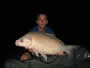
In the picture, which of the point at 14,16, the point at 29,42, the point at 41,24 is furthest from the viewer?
the point at 14,16

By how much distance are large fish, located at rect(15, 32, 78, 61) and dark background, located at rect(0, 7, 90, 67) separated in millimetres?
2299

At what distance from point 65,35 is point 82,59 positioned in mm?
2559

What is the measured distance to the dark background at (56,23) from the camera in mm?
3527

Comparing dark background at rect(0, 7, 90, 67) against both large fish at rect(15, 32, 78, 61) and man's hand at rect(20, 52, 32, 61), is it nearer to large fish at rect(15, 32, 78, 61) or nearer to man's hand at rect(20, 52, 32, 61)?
man's hand at rect(20, 52, 32, 61)

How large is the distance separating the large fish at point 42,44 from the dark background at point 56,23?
90.5 inches

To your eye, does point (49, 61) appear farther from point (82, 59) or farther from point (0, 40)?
point (0, 40)

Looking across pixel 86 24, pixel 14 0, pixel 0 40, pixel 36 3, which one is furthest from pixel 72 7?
pixel 0 40

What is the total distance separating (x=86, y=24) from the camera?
3.60 m

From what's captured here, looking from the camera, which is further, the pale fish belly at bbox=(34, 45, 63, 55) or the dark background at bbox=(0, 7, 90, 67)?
the dark background at bbox=(0, 7, 90, 67)

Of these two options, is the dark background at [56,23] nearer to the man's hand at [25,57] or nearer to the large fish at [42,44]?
the man's hand at [25,57]

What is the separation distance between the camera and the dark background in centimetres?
353

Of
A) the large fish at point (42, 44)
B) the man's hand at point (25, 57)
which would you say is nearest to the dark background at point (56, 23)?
the man's hand at point (25, 57)

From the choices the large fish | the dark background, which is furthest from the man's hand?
the dark background

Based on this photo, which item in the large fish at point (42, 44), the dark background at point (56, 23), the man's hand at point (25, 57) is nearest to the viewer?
the large fish at point (42, 44)
